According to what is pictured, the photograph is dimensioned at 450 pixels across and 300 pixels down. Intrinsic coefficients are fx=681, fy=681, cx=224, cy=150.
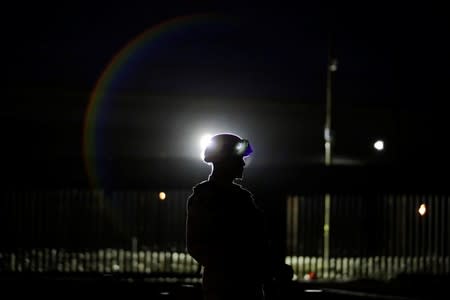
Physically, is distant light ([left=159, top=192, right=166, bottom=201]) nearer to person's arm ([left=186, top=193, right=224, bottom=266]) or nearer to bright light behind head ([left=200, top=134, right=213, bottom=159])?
bright light behind head ([left=200, top=134, right=213, bottom=159])

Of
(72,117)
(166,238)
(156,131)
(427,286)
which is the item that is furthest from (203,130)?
(427,286)

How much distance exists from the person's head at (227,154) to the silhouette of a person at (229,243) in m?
0.13

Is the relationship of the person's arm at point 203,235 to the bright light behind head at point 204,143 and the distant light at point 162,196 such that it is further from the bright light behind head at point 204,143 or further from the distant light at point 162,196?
the distant light at point 162,196

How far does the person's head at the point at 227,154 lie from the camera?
4.36 m

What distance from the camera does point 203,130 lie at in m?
26.7

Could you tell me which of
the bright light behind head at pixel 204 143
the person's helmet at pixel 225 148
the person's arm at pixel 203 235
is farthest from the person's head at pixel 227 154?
the person's arm at pixel 203 235

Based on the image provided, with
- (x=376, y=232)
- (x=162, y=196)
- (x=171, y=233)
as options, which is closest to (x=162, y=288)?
(x=162, y=196)

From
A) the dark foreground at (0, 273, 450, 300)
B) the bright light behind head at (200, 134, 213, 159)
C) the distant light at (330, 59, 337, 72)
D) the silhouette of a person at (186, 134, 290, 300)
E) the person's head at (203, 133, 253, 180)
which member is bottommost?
the dark foreground at (0, 273, 450, 300)

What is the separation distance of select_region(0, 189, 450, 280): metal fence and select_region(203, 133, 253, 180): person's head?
9519 mm

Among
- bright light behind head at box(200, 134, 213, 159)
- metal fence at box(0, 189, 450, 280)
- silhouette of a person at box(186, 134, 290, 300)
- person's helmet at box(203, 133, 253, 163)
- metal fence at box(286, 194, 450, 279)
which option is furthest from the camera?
metal fence at box(286, 194, 450, 279)

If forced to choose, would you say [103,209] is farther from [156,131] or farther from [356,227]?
[156,131]

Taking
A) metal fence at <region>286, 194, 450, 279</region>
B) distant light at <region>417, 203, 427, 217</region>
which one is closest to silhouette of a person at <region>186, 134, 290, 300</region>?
metal fence at <region>286, 194, 450, 279</region>

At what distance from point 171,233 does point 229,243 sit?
1032cm

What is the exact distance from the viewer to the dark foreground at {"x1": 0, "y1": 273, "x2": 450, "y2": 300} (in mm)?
7703
